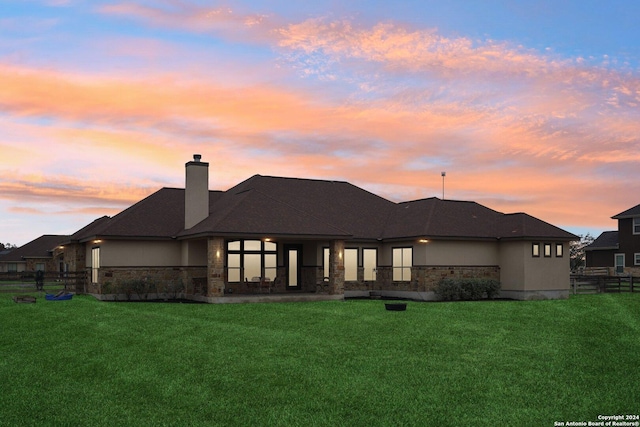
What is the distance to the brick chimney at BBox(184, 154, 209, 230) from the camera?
32.2 metres

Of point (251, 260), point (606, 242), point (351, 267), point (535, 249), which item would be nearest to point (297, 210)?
point (251, 260)

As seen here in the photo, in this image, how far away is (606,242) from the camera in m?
57.4

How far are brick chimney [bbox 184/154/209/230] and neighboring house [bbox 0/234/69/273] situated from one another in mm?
43090

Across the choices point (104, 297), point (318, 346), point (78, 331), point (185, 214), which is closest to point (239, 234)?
point (185, 214)

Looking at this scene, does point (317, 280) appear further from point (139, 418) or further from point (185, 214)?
point (139, 418)

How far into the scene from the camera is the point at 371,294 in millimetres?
35156

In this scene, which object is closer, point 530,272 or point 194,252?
point 194,252

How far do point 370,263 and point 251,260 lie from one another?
6811 millimetres

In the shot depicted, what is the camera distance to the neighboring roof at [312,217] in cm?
3108

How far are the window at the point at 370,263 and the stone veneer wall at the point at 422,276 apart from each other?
220 mm

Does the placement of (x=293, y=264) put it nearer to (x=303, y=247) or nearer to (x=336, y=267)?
(x=303, y=247)

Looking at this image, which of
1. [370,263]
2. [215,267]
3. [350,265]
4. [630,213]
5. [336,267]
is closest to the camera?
[215,267]

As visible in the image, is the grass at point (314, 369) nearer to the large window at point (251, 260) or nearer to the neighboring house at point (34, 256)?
the large window at point (251, 260)

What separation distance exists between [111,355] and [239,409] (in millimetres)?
5713
